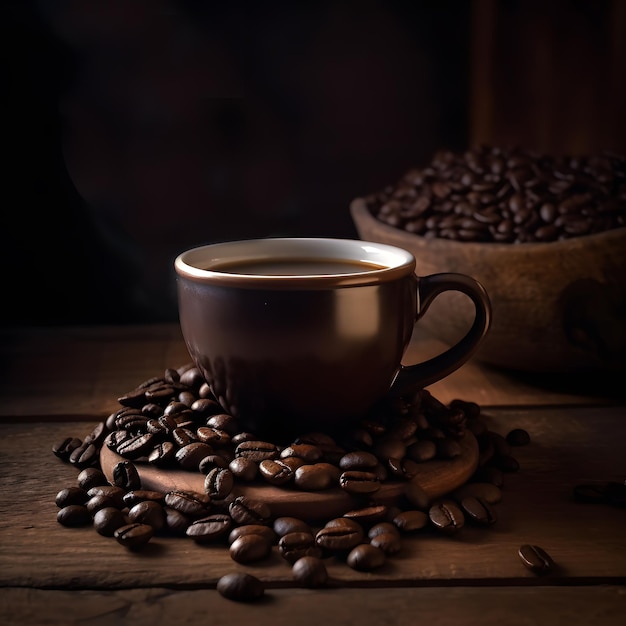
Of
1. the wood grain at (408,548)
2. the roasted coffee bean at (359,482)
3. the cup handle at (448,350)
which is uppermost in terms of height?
the cup handle at (448,350)

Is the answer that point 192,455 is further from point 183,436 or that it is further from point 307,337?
point 307,337

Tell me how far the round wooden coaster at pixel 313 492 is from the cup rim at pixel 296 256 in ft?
0.68

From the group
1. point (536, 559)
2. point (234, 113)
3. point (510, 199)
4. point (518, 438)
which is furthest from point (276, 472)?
point (234, 113)

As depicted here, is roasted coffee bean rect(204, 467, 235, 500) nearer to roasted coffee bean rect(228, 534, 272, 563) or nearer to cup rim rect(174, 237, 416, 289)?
roasted coffee bean rect(228, 534, 272, 563)

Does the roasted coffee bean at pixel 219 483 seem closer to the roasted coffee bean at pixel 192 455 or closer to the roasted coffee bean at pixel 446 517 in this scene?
the roasted coffee bean at pixel 192 455

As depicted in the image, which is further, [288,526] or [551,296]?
[551,296]

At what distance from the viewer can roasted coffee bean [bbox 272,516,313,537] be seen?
786mm

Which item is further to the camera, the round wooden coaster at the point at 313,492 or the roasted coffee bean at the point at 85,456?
the roasted coffee bean at the point at 85,456

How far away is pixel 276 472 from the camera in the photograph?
835 mm

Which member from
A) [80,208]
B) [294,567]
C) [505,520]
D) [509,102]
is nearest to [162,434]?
[294,567]

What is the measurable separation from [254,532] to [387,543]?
12cm

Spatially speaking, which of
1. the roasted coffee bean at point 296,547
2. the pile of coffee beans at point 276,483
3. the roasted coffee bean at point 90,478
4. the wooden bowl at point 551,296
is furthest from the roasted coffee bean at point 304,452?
the wooden bowl at point 551,296

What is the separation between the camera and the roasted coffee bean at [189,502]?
813 mm

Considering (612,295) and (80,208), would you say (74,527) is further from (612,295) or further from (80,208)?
(80,208)
